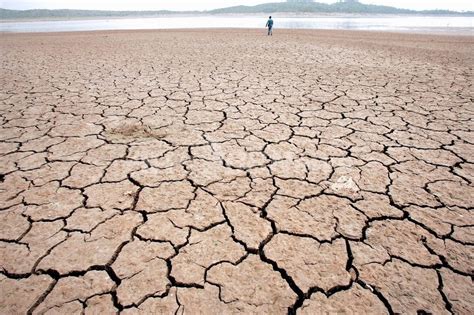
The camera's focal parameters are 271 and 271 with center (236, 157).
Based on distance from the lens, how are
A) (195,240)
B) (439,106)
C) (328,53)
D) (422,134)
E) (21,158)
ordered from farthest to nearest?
(328,53)
(439,106)
(422,134)
(21,158)
(195,240)

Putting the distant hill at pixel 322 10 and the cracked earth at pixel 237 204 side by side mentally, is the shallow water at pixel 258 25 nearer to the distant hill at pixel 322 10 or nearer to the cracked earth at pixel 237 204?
the cracked earth at pixel 237 204

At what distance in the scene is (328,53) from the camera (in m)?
9.21

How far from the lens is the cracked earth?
138 cm

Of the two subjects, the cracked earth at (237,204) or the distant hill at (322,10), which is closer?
the cracked earth at (237,204)

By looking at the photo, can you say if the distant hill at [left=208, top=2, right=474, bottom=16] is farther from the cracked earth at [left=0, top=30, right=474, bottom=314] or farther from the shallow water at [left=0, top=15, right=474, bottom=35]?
the cracked earth at [left=0, top=30, right=474, bottom=314]

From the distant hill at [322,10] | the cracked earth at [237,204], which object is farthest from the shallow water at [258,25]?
the distant hill at [322,10]

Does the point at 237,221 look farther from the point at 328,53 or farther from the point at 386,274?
the point at 328,53

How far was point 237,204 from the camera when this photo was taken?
2.00 m

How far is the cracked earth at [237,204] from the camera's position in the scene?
1.38 metres

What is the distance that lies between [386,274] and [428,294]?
0.63ft

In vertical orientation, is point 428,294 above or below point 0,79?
below

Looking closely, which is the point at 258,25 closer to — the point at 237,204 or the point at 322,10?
the point at 237,204

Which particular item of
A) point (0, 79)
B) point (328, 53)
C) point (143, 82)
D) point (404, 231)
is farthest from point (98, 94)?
point (328, 53)

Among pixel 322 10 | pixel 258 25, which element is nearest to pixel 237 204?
pixel 258 25
